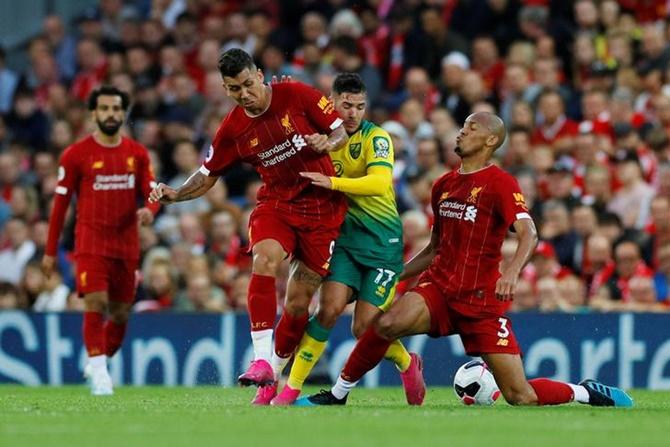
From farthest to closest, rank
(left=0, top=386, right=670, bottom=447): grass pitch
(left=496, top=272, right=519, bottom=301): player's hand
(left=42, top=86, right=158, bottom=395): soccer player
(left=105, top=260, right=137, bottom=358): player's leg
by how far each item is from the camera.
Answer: (left=105, top=260, right=137, bottom=358): player's leg
(left=42, top=86, right=158, bottom=395): soccer player
(left=496, top=272, right=519, bottom=301): player's hand
(left=0, top=386, right=670, bottom=447): grass pitch

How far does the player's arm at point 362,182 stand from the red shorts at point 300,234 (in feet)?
1.16

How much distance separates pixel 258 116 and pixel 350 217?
1.09 metres

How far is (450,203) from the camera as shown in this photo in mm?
11000

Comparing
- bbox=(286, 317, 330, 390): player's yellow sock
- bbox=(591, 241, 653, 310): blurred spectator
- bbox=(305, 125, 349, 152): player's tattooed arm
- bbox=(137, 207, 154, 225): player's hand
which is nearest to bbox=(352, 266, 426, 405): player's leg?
bbox=(286, 317, 330, 390): player's yellow sock

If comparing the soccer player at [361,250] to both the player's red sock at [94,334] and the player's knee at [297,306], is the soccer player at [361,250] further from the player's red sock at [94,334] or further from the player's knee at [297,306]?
the player's red sock at [94,334]

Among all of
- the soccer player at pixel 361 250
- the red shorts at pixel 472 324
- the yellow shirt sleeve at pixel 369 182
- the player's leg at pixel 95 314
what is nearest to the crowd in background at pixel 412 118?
the player's leg at pixel 95 314

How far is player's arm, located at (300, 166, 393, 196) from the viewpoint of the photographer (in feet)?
35.1

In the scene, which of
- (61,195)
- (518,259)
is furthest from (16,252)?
(518,259)

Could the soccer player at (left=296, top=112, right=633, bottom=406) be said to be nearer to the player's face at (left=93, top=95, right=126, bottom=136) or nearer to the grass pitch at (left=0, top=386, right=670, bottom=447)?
the grass pitch at (left=0, top=386, right=670, bottom=447)

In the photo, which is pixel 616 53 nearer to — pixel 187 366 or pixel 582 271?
pixel 582 271

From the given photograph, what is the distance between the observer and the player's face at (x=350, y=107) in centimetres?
1148

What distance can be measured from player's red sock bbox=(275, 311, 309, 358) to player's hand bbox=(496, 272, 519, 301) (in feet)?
5.54

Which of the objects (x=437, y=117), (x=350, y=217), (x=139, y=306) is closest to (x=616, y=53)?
(x=437, y=117)

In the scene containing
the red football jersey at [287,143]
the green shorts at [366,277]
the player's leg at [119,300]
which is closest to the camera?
the red football jersey at [287,143]
